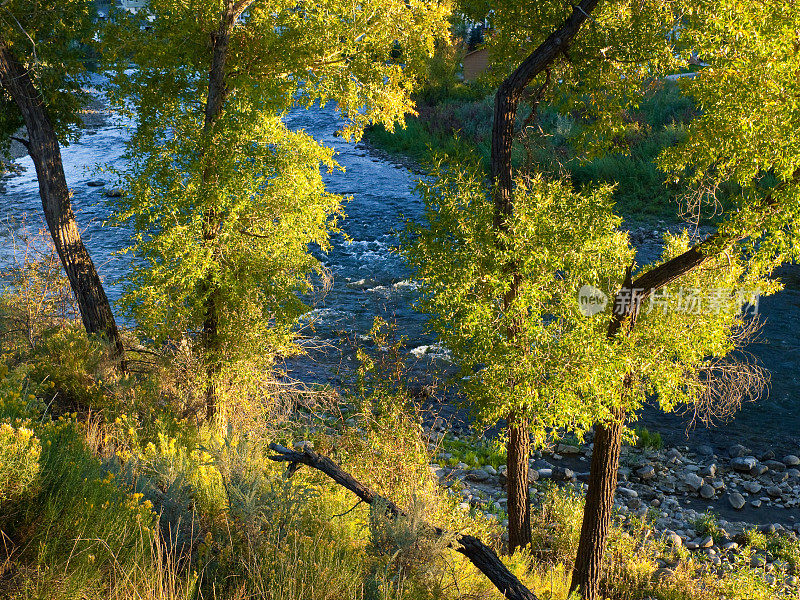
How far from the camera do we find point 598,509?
24.9ft

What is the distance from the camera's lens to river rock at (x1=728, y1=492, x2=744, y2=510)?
10.3 metres

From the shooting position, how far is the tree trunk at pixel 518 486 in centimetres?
806

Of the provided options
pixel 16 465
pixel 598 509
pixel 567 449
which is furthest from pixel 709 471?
pixel 16 465

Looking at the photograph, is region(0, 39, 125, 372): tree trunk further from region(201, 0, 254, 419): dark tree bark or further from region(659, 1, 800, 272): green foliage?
region(659, 1, 800, 272): green foliage

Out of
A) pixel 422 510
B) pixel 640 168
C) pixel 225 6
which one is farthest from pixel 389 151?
pixel 422 510

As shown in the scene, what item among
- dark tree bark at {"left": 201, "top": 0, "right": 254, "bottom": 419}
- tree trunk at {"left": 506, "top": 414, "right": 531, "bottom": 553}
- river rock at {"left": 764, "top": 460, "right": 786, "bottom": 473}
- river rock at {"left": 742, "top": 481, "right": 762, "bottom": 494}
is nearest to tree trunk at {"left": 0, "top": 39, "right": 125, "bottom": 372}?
dark tree bark at {"left": 201, "top": 0, "right": 254, "bottom": 419}

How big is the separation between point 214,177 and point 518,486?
566cm

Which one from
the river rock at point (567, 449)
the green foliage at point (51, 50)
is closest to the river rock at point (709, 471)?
the river rock at point (567, 449)

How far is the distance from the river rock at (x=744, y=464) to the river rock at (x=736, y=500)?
31.4 inches

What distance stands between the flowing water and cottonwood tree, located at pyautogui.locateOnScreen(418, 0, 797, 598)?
1.06 m

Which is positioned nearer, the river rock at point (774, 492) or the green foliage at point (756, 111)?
the green foliage at point (756, 111)

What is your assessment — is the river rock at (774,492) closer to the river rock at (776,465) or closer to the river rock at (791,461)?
the river rock at (776,465)

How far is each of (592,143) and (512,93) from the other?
1.81 metres

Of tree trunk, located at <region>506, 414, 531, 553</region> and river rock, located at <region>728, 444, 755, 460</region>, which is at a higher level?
tree trunk, located at <region>506, 414, 531, 553</region>
